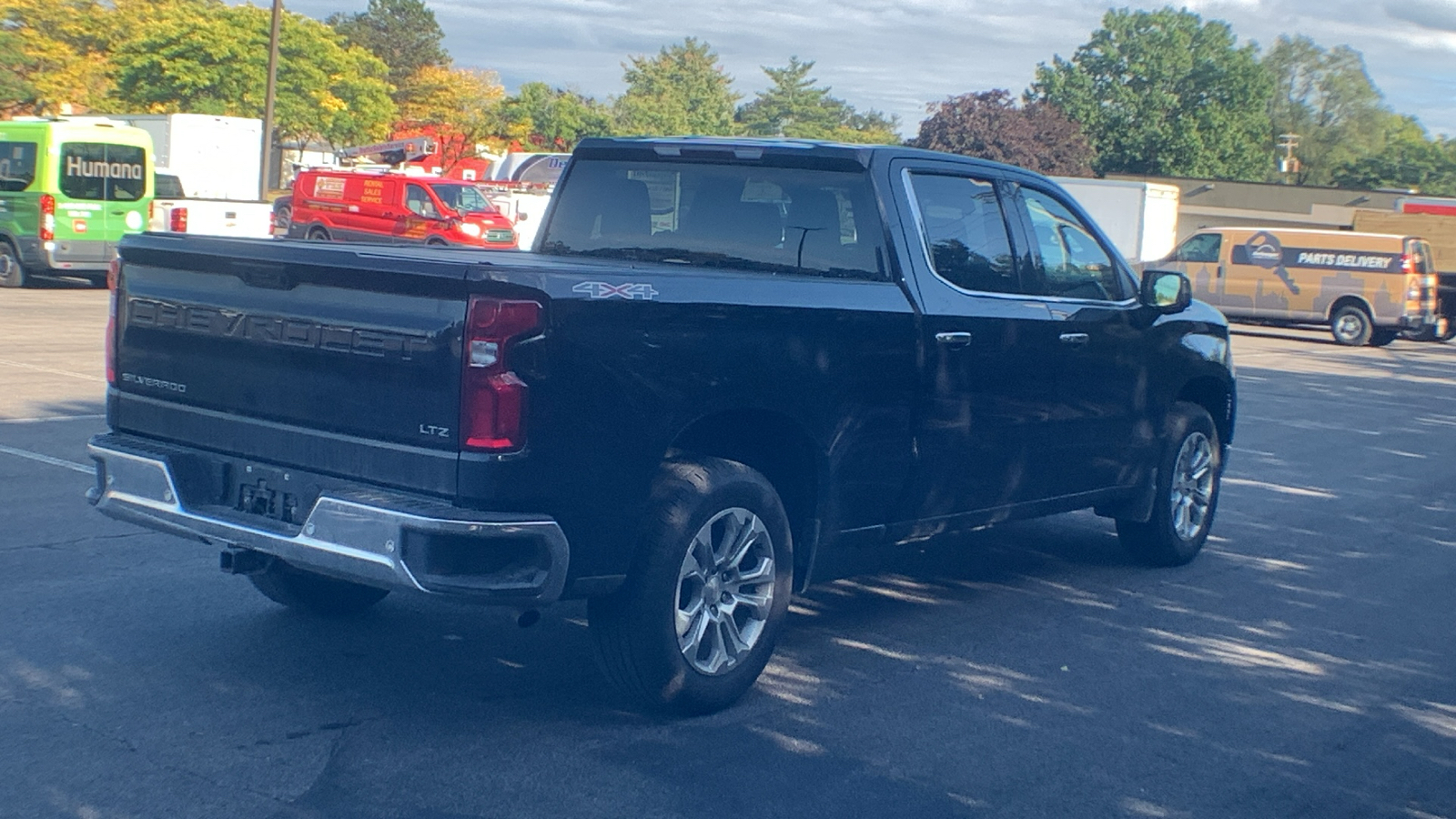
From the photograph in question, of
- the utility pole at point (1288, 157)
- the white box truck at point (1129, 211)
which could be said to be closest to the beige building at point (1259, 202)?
the white box truck at point (1129, 211)

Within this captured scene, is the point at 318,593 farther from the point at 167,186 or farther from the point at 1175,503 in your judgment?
the point at 167,186

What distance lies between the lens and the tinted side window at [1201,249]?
1097 inches

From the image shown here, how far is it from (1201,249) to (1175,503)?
2166cm

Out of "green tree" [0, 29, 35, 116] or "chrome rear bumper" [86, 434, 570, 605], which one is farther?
"green tree" [0, 29, 35, 116]

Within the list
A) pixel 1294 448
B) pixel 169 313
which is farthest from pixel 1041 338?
pixel 1294 448

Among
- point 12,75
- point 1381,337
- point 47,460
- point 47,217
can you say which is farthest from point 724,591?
point 12,75

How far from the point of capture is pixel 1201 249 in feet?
92.0

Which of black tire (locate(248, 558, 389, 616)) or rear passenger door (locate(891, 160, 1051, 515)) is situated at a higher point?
rear passenger door (locate(891, 160, 1051, 515))

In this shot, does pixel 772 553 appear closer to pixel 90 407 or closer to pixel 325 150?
pixel 90 407

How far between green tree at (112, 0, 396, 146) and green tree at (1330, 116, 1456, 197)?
219ft

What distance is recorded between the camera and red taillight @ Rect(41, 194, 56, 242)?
20641 millimetres

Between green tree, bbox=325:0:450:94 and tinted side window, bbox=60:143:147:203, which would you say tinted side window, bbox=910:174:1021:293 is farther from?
A: green tree, bbox=325:0:450:94

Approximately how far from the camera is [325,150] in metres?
Result: 68.8

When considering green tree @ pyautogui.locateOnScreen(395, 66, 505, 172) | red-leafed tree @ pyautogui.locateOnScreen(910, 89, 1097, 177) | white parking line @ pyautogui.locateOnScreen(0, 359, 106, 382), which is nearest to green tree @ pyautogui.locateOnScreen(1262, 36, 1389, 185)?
red-leafed tree @ pyautogui.locateOnScreen(910, 89, 1097, 177)
